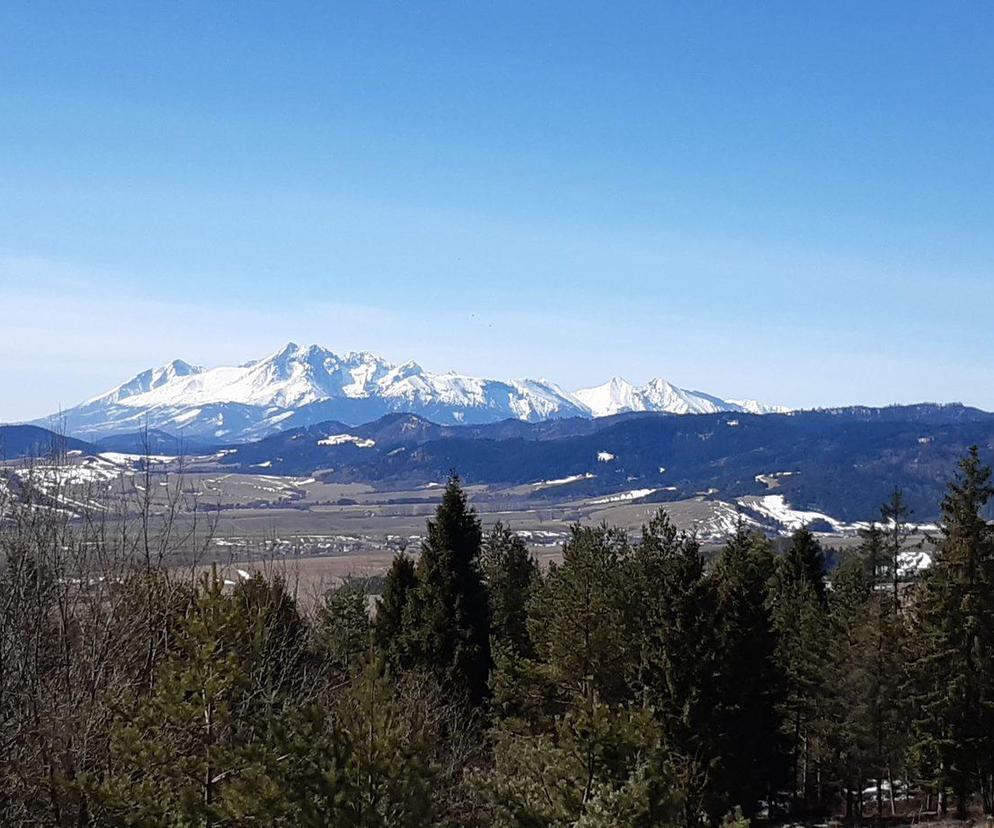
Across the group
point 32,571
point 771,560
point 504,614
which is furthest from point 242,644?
point 771,560

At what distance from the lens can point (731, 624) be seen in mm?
30625

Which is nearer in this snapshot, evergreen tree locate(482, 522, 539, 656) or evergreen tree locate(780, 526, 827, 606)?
evergreen tree locate(482, 522, 539, 656)

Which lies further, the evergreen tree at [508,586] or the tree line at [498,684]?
the evergreen tree at [508,586]

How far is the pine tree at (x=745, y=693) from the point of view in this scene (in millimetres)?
28781

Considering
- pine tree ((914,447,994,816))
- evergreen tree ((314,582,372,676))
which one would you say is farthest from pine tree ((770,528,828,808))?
evergreen tree ((314,582,372,676))

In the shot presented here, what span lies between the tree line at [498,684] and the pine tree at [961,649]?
0.30 feet

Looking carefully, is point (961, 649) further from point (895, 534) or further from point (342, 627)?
point (342, 627)

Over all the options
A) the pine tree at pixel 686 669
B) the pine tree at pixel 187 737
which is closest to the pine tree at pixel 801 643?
the pine tree at pixel 686 669

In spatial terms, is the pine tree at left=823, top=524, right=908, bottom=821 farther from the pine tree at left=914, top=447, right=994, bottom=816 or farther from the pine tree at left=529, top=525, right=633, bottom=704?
the pine tree at left=529, top=525, right=633, bottom=704

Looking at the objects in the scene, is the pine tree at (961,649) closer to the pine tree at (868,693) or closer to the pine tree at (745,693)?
the pine tree at (868,693)

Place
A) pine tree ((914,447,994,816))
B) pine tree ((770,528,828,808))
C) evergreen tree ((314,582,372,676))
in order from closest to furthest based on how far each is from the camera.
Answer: pine tree ((914,447,994,816)) → pine tree ((770,528,828,808)) → evergreen tree ((314,582,372,676))

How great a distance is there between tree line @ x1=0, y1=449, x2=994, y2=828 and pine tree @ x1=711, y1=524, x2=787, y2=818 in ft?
0.39

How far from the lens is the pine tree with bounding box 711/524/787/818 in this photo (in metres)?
28.8

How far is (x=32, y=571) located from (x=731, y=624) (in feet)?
65.4
